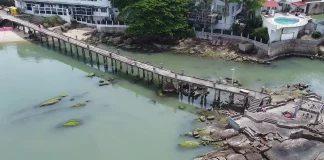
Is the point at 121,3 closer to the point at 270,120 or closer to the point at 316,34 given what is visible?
the point at 316,34

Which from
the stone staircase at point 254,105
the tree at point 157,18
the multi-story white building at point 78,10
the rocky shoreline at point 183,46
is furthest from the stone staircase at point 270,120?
the multi-story white building at point 78,10

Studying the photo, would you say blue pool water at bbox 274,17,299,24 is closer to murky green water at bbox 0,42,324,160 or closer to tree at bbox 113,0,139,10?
murky green water at bbox 0,42,324,160

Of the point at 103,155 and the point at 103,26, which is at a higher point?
the point at 103,26

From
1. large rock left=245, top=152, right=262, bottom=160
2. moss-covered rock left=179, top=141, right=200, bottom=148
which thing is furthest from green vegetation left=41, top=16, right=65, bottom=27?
large rock left=245, top=152, right=262, bottom=160

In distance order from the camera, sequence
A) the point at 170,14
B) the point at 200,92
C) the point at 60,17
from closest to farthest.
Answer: the point at 200,92 < the point at 170,14 < the point at 60,17

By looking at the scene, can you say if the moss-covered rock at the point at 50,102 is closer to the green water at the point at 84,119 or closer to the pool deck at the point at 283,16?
the green water at the point at 84,119

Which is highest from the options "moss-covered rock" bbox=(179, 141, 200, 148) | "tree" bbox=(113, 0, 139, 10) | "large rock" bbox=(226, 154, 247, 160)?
"tree" bbox=(113, 0, 139, 10)

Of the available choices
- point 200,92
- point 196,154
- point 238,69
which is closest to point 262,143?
point 196,154

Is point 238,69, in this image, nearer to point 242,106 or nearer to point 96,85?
point 242,106
